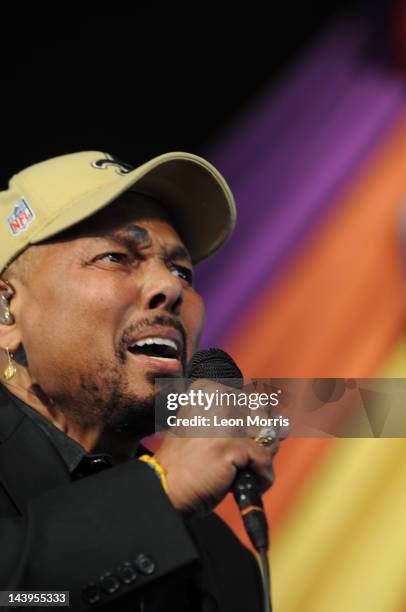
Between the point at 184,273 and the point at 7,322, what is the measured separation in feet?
1.11

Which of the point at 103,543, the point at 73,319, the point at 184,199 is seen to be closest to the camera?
the point at 103,543

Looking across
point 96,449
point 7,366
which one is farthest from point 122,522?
point 7,366

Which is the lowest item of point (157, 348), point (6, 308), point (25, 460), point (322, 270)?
point (25, 460)

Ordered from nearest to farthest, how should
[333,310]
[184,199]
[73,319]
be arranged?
[73,319] → [184,199] → [333,310]

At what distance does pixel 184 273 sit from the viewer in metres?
1.54

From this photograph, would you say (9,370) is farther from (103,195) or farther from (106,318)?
(103,195)

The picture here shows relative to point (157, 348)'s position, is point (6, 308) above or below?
below

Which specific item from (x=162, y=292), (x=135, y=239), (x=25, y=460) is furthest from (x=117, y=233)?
(x=25, y=460)

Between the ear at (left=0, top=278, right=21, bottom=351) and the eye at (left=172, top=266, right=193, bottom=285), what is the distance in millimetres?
298

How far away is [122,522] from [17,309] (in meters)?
0.63

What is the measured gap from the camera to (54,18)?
2695 mm

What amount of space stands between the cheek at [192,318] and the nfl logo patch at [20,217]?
1.05ft

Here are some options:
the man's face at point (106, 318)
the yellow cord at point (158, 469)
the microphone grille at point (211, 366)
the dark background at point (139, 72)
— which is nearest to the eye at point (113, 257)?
the man's face at point (106, 318)

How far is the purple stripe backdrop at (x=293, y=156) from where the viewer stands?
117 inches
